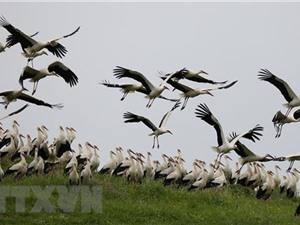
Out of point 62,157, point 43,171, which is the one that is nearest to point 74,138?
point 62,157

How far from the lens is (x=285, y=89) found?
29.2 meters

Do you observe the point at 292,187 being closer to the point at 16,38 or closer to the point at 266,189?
the point at 266,189

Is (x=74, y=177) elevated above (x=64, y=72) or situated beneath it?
situated beneath

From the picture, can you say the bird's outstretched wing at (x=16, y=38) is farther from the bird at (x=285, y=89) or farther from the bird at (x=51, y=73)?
the bird at (x=285, y=89)

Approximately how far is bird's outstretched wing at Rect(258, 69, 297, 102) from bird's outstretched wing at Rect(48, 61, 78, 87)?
15.8 ft

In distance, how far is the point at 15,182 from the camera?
2786 centimetres

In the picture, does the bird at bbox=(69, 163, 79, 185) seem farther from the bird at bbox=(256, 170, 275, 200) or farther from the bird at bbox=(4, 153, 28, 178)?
the bird at bbox=(256, 170, 275, 200)

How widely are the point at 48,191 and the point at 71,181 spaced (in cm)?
104

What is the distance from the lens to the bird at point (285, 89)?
28531 millimetres

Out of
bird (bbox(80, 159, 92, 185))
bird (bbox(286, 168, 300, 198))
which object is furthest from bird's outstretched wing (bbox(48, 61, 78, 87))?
bird (bbox(286, 168, 300, 198))

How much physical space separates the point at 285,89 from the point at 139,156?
6.82 meters

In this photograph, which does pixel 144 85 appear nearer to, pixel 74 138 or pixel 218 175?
pixel 218 175

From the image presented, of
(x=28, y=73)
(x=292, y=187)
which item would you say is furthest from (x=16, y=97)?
(x=292, y=187)

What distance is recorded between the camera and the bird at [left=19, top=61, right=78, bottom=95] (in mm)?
27891
